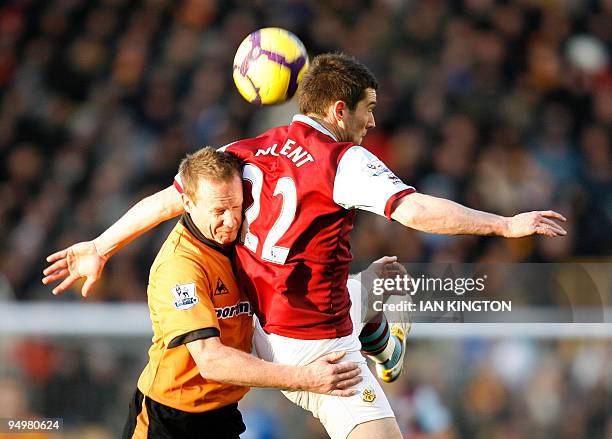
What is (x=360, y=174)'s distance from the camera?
3.75 m

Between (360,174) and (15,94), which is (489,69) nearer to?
(15,94)

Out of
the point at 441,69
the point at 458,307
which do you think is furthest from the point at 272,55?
the point at 441,69

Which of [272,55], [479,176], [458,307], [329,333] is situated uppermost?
[479,176]

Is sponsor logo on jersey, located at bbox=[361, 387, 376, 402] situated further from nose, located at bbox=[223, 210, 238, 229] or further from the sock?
nose, located at bbox=[223, 210, 238, 229]

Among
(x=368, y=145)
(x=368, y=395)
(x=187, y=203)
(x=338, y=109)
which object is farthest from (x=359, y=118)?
(x=368, y=145)

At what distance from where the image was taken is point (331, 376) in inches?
152

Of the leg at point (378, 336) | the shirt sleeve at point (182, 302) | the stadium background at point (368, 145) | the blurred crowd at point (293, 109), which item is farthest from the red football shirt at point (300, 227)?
the blurred crowd at point (293, 109)

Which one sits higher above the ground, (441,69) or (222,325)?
(441,69)

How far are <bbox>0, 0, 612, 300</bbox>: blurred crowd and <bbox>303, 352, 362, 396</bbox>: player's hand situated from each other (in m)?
3.71

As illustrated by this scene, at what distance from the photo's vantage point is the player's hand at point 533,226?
354 centimetres

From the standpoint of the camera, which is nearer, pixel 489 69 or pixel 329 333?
pixel 329 333

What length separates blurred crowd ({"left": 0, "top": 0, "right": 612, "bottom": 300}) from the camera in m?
8.08

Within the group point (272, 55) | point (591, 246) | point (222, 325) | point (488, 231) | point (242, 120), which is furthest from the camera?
point (242, 120)

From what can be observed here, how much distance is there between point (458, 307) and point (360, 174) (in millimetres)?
1454
